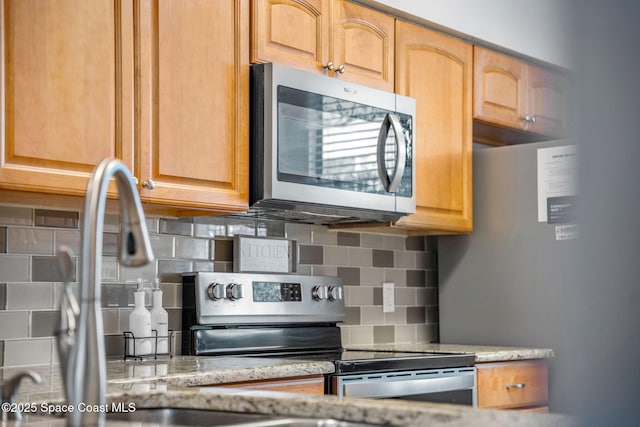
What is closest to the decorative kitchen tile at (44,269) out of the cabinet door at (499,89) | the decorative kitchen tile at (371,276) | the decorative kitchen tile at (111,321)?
the decorative kitchen tile at (111,321)

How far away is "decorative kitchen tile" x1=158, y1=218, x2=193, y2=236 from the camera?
3.02 metres

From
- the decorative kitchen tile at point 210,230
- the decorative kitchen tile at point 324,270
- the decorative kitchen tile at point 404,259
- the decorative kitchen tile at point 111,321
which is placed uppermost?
the decorative kitchen tile at point 210,230

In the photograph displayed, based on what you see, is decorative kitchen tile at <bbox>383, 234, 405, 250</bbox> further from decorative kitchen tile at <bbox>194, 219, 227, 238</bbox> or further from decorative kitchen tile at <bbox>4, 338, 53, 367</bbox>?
decorative kitchen tile at <bbox>4, 338, 53, 367</bbox>

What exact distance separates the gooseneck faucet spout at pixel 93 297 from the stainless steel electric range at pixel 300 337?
175 centimetres

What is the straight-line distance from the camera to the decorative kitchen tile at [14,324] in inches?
101

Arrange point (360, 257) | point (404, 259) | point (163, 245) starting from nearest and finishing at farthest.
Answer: point (163, 245)
point (360, 257)
point (404, 259)

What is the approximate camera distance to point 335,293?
352 centimetres

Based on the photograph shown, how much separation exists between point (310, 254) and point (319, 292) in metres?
0.19

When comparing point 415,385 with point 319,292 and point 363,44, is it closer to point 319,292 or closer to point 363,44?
point 319,292

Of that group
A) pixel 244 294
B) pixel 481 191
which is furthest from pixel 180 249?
pixel 481 191

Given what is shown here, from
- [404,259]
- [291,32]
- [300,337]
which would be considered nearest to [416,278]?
[404,259]

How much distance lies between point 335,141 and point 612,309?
2.75 metres

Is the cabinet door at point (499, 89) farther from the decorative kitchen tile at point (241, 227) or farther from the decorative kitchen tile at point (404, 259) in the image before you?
the decorative kitchen tile at point (241, 227)

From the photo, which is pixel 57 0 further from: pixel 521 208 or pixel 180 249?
pixel 521 208
